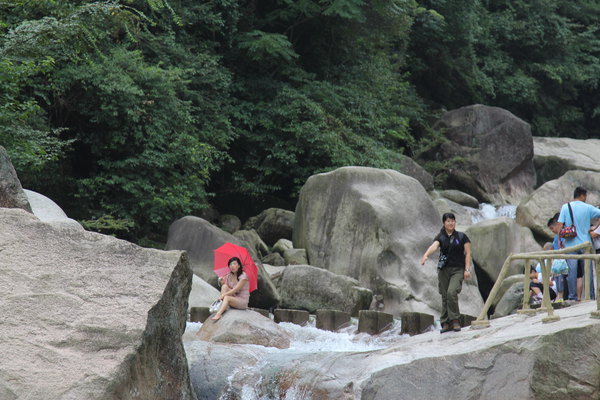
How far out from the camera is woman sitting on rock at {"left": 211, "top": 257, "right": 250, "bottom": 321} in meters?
10.3

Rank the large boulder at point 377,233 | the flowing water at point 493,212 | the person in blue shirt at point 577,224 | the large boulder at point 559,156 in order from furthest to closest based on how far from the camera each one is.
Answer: the large boulder at point 559,156
the flowing water at point 493,212
the large boulder at point 377,233
the person in blue shirt at point 577,224

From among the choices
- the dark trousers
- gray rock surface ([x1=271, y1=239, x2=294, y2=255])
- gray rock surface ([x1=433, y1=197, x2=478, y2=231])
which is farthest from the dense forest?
the dark trousers

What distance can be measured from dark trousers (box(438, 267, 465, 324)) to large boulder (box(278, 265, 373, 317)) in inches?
179

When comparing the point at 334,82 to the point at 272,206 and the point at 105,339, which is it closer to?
the point at 272,206

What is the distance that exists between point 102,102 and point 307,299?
23.2 ft

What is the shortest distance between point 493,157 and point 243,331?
63.2 ft

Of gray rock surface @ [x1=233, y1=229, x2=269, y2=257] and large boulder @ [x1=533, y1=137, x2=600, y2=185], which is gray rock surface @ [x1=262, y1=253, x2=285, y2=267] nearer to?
gray rock surface @ [x1=233, y1=229, x2=269, y2=257]

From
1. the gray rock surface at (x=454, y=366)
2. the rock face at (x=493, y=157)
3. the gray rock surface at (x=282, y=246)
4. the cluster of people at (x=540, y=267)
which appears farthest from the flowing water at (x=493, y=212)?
the gray rock surface at (x=454, y=366)

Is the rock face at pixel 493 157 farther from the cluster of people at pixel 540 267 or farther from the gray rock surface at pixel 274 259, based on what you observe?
the cluster of people at pixel 540 267

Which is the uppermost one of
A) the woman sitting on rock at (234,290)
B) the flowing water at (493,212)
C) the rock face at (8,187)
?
the rock face at (8,187)

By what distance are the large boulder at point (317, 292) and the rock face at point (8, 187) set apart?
21.7 ft

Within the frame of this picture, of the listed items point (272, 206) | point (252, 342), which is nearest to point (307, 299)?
point (252, 342)

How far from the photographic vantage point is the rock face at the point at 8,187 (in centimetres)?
793

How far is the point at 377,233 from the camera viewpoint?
1595cm
